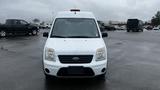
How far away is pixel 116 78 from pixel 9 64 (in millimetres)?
4442

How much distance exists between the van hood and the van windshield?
0.46m

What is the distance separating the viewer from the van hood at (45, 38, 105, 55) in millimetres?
6727

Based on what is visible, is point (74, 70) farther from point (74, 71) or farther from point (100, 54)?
point (100, 54)

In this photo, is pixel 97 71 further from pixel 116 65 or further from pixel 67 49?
pixel 116 65

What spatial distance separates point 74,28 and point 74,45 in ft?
4.58

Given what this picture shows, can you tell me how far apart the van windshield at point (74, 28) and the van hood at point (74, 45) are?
46cm

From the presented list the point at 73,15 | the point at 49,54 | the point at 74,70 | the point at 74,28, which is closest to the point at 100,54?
the point at 74,70

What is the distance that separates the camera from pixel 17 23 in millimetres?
28406

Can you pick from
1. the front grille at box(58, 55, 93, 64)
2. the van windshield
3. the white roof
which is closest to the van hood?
the front grille at box(58, 55, 93, 64)

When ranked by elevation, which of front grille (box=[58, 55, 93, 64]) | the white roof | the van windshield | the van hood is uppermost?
the white roof

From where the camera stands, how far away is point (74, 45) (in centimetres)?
696

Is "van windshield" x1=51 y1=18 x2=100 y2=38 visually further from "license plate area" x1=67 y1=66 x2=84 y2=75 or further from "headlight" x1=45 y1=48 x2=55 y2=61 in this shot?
"license plate area" x1=67 y1=66 x2=84 y2=75

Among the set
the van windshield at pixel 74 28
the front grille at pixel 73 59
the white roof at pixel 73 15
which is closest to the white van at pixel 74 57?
the front grille at pixel 73 59

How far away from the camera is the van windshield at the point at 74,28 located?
7973 mm
